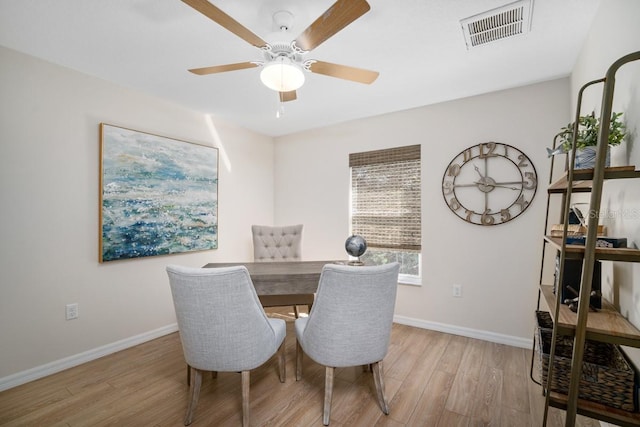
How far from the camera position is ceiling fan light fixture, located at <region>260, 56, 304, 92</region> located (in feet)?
5.54

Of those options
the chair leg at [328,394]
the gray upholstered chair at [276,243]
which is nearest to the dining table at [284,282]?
the chair leg at [328,394]

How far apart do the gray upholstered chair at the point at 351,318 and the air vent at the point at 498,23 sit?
5.17 feet

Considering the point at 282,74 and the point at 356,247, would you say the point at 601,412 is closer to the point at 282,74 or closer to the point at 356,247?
the point at 356,247

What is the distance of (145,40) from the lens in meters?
1.99

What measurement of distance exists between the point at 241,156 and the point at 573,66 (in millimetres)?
3508

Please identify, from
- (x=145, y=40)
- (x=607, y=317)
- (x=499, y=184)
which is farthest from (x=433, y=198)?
(x=145, y=40)

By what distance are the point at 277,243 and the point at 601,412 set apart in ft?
9.41

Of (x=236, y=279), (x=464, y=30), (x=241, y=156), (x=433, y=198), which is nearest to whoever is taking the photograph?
(x=236, y=279)

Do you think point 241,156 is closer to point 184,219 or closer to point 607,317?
point 184,219

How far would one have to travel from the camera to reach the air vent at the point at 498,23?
1686mm

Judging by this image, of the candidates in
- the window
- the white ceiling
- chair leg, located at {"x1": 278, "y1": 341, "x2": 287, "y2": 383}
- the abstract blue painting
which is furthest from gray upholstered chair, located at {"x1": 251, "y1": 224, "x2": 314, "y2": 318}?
the white ceiling

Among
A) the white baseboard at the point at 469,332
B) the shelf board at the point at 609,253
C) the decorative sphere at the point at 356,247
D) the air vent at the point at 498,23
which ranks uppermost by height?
the air vent at the point at 498,23

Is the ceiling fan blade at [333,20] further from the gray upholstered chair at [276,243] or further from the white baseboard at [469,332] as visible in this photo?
the white baseboard at [469,332]

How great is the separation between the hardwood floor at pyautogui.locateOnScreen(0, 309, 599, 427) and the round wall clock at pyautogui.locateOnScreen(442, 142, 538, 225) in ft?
4.21
